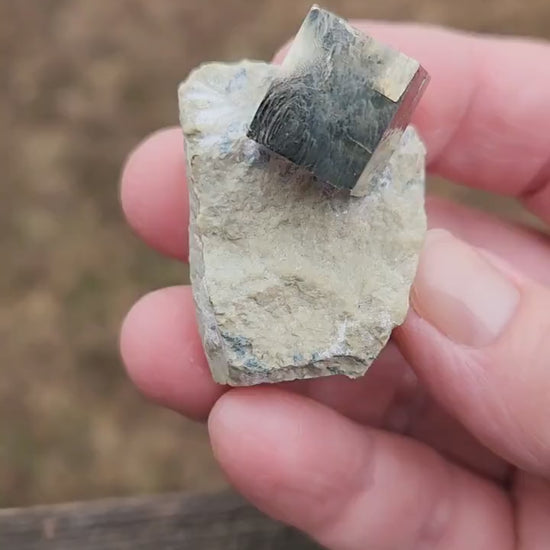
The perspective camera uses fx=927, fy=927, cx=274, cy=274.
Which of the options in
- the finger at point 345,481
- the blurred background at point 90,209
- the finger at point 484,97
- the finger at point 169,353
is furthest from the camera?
the blurred background at point 90,209

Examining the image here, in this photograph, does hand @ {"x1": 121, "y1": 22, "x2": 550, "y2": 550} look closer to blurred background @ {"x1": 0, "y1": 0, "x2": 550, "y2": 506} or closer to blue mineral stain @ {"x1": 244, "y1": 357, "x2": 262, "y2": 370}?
blue mineral stain @ {"x1": 244, "y1": 357, "x2": 262, "y2": 370}

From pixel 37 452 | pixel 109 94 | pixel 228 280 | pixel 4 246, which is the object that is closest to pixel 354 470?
pixel 228 280

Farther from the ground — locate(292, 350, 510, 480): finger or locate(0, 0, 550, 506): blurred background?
locate(292, 350, 510, 480): finger

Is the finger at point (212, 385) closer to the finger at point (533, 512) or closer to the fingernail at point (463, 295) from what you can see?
the finger at point (533, 512)

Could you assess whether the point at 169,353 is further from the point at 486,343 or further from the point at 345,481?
the point at 486,343

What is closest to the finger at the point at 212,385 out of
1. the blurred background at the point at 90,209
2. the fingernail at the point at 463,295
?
the fingernail at the point at 463,295

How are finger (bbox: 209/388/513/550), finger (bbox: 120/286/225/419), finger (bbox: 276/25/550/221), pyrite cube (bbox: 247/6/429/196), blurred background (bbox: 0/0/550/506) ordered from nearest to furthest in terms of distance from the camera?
1. pyrite cube (bbox: 247/6/429/196)
2. finger (bbox: 209/388/513/550)
3. finger (bbox: 120/286/225/419)
4. finger (bbox: 276/25/550/221)
5. blurred background (bbox: 0/0/550/506)

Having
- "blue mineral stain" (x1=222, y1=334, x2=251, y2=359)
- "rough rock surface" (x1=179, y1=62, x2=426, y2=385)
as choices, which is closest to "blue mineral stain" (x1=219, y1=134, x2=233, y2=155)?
"rough rock surface" (x1=179, y1=62, x2=426, y2=385)
